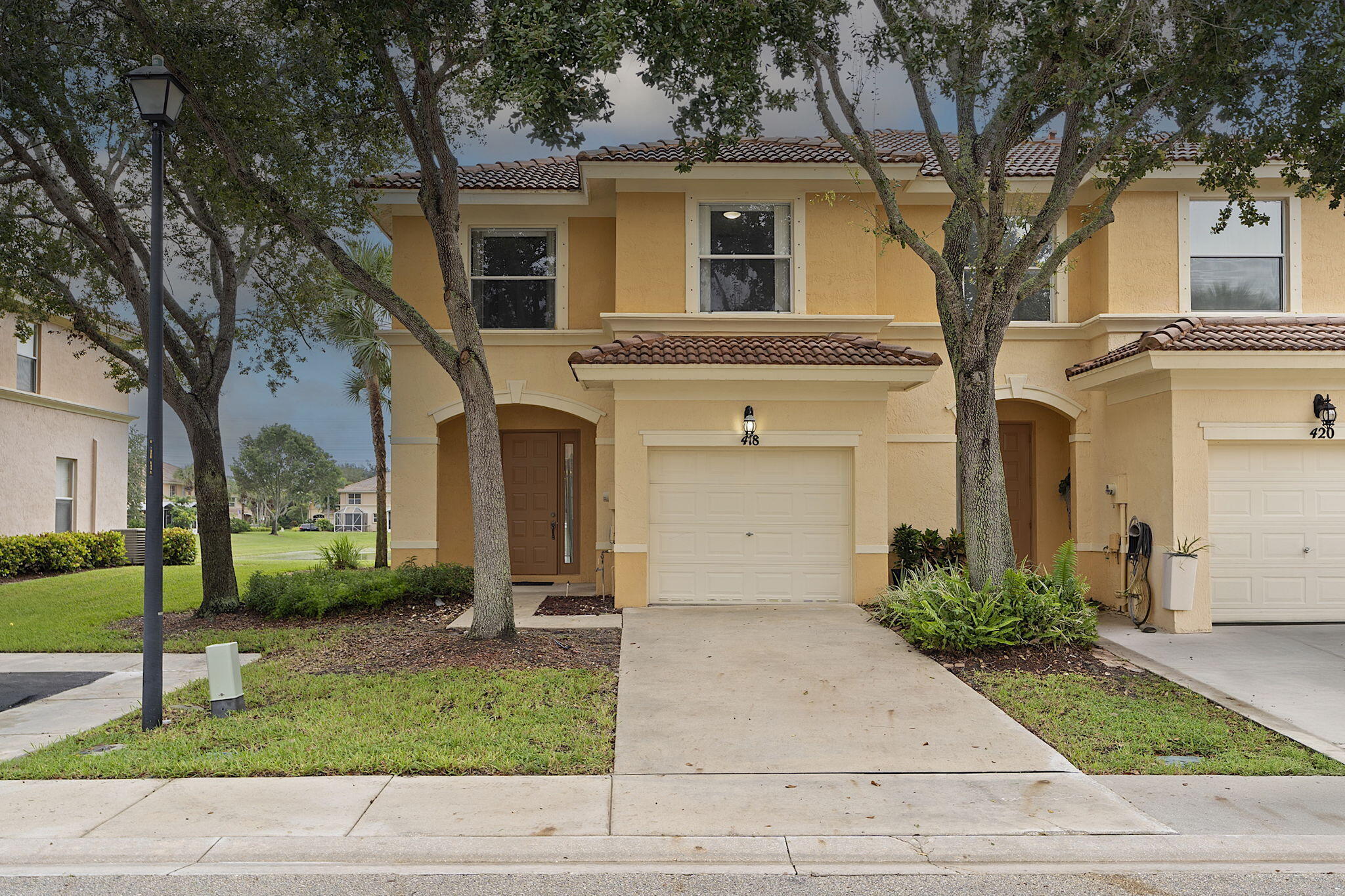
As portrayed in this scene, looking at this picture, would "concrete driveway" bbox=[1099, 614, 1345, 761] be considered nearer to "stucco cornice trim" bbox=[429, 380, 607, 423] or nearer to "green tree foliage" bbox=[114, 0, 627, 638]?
"green tree foliage" bbox=[114, 0, 627, 638]

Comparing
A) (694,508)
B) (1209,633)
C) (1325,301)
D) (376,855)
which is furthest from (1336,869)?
(1325,301)

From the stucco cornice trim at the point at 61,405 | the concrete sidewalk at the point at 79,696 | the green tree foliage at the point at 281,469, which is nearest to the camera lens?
the concrete sidewalk at the point at 79,696

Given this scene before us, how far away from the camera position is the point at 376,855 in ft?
15.1

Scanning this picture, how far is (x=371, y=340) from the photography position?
1844 centimetres

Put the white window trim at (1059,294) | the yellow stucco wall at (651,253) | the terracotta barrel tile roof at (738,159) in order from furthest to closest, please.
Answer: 1. the white window trim at (1059,294)
2. the yellow stucco wall at (651,253)
3. the terracotta barrel tile roof at (738,159)

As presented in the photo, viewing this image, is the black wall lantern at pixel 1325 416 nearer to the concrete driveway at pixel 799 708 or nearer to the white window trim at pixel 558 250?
the concrete driveway at pixel 799 708

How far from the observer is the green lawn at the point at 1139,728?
19.5ft

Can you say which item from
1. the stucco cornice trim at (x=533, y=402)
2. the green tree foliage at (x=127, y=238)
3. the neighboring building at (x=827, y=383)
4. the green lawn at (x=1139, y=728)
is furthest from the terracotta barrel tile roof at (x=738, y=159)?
the green lawn at (x=1139, y=728)

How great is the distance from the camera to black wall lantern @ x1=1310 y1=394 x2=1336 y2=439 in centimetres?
1046

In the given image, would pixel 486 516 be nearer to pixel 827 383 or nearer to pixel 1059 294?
pixel 827 383

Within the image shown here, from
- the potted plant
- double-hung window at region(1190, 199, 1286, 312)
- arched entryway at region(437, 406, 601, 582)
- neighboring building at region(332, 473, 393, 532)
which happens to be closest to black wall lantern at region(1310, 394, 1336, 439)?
the potted plant

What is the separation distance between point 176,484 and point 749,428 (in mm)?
95995

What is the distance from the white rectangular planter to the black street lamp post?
1070 cm

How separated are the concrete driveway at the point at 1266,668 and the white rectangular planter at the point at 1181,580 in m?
0.39
